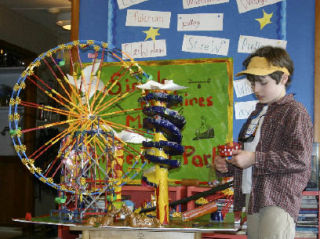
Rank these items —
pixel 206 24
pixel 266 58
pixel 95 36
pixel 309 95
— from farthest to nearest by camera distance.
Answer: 1. pixel 95 36
2. pixel 206 24
3. pixel 309 95
4. pixel 266 58

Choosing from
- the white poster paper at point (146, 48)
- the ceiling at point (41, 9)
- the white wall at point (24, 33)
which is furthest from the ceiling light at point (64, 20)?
the white poster paper at point (146, 48)

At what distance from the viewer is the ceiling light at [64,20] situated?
4645mm

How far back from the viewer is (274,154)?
1.45m

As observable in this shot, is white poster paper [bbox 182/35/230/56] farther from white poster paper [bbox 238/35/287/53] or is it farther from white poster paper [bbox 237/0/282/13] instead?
white poster paper [bbox 237/0/282/13]

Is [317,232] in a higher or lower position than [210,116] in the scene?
lower

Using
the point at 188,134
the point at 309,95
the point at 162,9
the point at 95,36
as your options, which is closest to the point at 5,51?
the point at 95,36

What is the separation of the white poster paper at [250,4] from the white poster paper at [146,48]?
0.53 m

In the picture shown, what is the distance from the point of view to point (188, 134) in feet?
9.09

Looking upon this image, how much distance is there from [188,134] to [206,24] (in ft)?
2.32

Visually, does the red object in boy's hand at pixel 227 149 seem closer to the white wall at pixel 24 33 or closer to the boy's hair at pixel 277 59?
the boy's hair at pixel 277 59

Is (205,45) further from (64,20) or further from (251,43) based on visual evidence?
(64,20)

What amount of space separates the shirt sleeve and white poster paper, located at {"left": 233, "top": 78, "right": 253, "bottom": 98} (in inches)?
48.6

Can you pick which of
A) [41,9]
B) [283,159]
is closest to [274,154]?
[283,159]

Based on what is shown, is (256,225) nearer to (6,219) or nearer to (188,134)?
(188,134)
